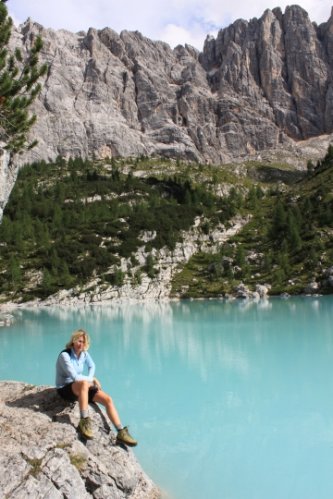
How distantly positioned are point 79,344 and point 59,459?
8.82ft

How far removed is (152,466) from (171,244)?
86.4 metres

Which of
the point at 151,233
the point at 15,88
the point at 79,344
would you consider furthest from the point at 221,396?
the point at 151,233

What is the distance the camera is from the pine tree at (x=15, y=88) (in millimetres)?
14195

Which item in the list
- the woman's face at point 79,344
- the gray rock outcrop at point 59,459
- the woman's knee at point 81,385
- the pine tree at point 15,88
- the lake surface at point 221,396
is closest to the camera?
the gray rock outcrop at point 59,459

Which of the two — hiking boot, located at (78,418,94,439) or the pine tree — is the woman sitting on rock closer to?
hiking boot, located at (78,418,94,439)

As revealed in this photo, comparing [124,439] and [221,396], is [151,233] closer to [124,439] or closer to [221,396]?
[221,396]

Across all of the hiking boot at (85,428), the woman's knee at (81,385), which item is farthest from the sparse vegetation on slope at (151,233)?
the hiking boot at (85,428)

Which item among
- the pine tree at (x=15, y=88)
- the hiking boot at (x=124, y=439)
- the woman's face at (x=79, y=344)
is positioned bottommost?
the hiking boot at (x=124, y=439)

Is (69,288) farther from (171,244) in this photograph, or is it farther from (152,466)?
(152,466)

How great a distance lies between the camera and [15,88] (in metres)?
15.1

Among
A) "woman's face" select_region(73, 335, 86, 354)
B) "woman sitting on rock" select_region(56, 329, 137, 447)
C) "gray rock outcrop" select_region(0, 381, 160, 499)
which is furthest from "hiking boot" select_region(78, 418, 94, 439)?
"woman's face" select_region(73, 335, 86, 354)

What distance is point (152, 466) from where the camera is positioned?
1260 cm

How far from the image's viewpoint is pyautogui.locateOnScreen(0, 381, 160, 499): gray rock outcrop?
792 centimetres

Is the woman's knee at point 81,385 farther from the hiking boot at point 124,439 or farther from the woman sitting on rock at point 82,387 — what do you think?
the hiking boot at point 124,439
